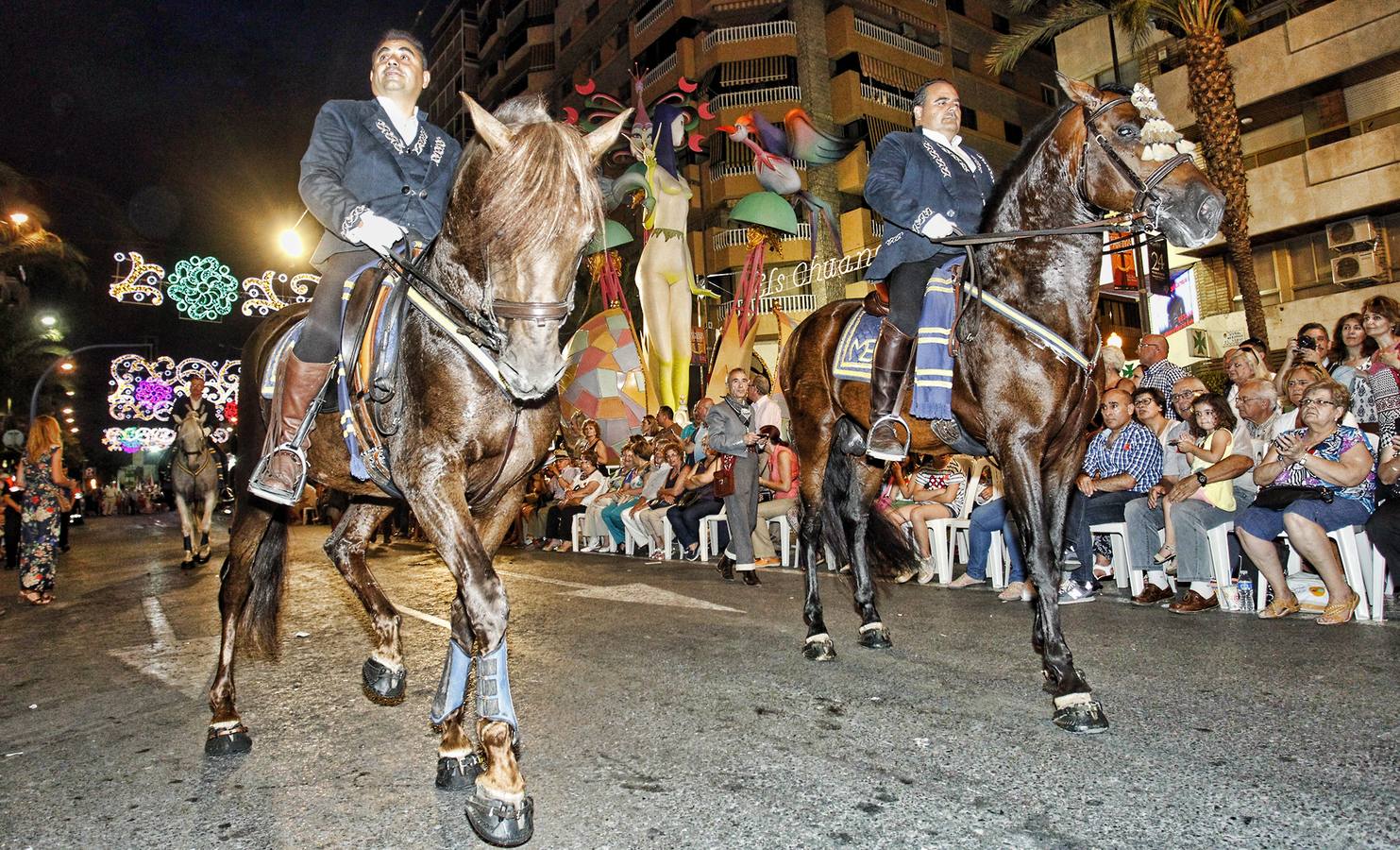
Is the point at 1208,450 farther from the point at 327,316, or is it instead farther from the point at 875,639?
the point at 327,316

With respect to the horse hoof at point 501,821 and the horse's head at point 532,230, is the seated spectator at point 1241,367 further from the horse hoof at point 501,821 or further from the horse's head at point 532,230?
the horse hoof at point 501,821

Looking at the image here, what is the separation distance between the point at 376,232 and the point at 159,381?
104ft

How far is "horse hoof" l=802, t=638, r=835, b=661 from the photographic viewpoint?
16.6ft

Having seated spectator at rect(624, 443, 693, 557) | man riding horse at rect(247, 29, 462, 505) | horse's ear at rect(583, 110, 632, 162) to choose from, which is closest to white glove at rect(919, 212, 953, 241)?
horse's ear at rect(583, 110, 632, 162)

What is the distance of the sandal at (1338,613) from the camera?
5.62 metres

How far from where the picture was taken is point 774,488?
439 inches

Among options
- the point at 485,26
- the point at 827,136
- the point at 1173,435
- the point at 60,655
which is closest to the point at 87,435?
the point at 485,26

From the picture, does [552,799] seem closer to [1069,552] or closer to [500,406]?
[500,406]

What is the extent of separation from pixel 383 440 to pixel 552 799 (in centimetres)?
162

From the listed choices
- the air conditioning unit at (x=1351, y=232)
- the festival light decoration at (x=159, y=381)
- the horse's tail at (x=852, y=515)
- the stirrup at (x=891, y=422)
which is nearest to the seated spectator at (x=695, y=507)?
the horse's tail at (x=852, y=515)

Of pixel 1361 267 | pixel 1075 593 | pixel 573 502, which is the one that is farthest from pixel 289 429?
pixel 1361 267

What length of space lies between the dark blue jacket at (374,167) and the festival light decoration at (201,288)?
24371 mm

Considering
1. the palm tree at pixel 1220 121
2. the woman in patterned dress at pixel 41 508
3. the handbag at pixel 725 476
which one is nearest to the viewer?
the woman in patterned dress at pixel 41 508

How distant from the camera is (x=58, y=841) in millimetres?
2824
